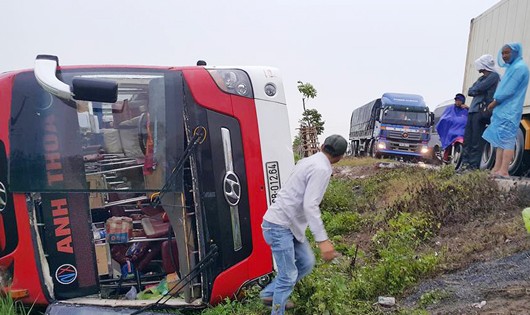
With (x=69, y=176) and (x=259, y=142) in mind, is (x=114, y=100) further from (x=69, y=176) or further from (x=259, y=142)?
(x=259, y=142)

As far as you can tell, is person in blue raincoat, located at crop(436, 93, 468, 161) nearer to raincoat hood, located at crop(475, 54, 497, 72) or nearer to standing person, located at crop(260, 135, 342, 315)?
raincoat hood, located at crop(475, 54, 497, 72)

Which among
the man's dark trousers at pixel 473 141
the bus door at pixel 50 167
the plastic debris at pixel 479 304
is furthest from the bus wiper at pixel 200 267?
the man's dark trousers at pixel 473 141

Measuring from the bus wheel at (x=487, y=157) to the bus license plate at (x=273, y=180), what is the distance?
475cm

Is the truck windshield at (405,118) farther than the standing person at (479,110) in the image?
Yes

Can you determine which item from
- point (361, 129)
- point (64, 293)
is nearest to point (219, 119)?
point (64, 293)

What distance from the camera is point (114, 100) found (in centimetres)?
308

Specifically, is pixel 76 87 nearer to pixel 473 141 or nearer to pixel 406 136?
pixel 473 141

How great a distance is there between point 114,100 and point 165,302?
57.0 inches

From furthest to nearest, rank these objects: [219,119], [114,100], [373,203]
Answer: [373,203]
[219,119]
[114,100]

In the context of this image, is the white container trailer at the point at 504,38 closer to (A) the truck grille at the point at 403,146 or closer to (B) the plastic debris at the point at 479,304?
(B) the plastic debris at the point at 479,304

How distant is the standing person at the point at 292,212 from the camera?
315 centimetres

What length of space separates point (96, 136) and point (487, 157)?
A: 6.18m

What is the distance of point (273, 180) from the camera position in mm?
3516

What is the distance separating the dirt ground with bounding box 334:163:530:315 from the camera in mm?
3080
